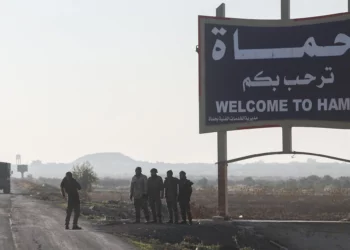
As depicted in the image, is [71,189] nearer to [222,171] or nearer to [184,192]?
[184,192]

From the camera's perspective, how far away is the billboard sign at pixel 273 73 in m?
21.4

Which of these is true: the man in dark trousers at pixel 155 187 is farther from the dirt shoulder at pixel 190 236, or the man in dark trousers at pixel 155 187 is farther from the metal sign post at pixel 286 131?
the metal sign post at pixel 286 131

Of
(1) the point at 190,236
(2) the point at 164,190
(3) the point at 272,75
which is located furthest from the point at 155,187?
(3) the point at 272,75

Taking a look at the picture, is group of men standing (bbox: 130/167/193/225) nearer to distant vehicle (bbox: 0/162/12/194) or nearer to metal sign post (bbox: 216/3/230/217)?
metal sign post (bbox: 216/3/230/217)

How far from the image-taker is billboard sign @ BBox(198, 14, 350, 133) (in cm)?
2136

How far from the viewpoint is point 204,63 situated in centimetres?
2172

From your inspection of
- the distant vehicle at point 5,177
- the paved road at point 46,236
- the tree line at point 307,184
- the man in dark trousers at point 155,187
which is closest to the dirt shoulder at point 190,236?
the paved road at point 46,236

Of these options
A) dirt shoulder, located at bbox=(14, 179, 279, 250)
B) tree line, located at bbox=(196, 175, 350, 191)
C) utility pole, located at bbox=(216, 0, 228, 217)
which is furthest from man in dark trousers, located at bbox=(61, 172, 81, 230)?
tree line, located at bbox=(196, 175, 350, 191)

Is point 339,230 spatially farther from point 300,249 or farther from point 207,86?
point 207,86

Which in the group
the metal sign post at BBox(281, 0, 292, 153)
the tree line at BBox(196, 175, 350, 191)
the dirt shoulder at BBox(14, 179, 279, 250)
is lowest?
the dirt shoulder at BBox(14, 179, 279, 250)

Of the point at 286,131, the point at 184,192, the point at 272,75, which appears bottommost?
the point at 184,192

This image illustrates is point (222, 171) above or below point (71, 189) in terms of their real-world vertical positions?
above

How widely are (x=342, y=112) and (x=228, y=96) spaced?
12.4ft

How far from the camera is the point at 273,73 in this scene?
2166 centimetres
